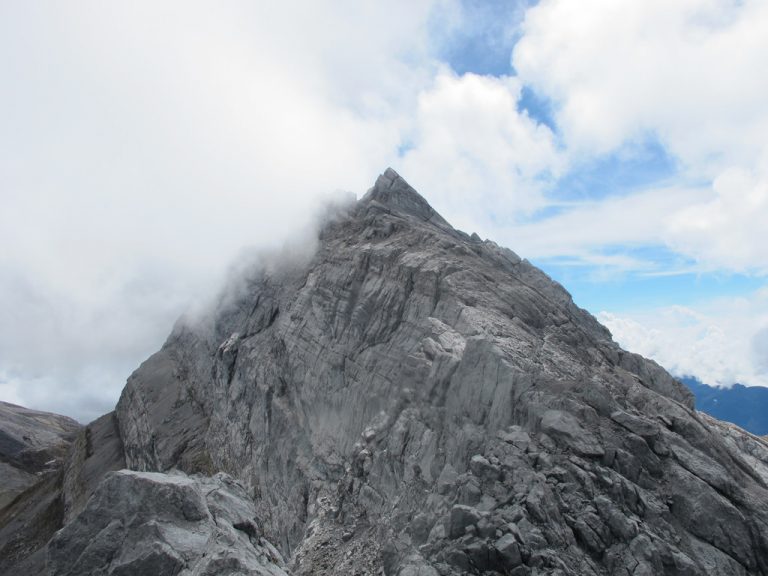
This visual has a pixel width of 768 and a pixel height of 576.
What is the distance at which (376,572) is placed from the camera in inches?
1264

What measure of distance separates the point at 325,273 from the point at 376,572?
129 ft

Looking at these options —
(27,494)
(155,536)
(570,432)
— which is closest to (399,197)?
(570,432)

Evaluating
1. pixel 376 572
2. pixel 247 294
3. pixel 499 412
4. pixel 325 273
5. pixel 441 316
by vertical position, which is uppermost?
pixel 247 294

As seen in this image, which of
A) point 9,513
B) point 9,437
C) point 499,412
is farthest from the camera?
point 9,437

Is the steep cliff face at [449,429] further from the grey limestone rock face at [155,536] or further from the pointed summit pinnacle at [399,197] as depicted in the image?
the grey limestone rock face at [155,536]

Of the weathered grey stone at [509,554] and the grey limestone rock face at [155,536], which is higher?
the grey limestone rock face at [155,536]

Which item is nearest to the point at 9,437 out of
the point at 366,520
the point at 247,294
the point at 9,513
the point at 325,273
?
the point at 9,513

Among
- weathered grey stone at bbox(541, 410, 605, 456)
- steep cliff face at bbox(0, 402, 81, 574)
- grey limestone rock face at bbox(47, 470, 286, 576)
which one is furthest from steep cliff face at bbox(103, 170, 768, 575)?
steep cliff face at bbox(0, 402, 81, 574)

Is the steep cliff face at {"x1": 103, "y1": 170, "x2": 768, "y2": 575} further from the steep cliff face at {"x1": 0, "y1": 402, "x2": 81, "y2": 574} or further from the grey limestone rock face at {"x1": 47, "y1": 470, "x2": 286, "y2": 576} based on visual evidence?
the steep cliff face at {"x1": 0, "y1": 402, "x2": 81, "y2": 574}

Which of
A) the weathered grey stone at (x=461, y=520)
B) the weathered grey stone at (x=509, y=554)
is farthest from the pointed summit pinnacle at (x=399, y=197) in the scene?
the weathered grey stone at (x=509, y=554)

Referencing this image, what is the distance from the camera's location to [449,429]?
127 ft

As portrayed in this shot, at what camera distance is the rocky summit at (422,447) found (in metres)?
24.5

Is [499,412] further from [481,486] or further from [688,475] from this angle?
[688,475]

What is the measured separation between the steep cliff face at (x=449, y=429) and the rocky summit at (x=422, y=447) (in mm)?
161
